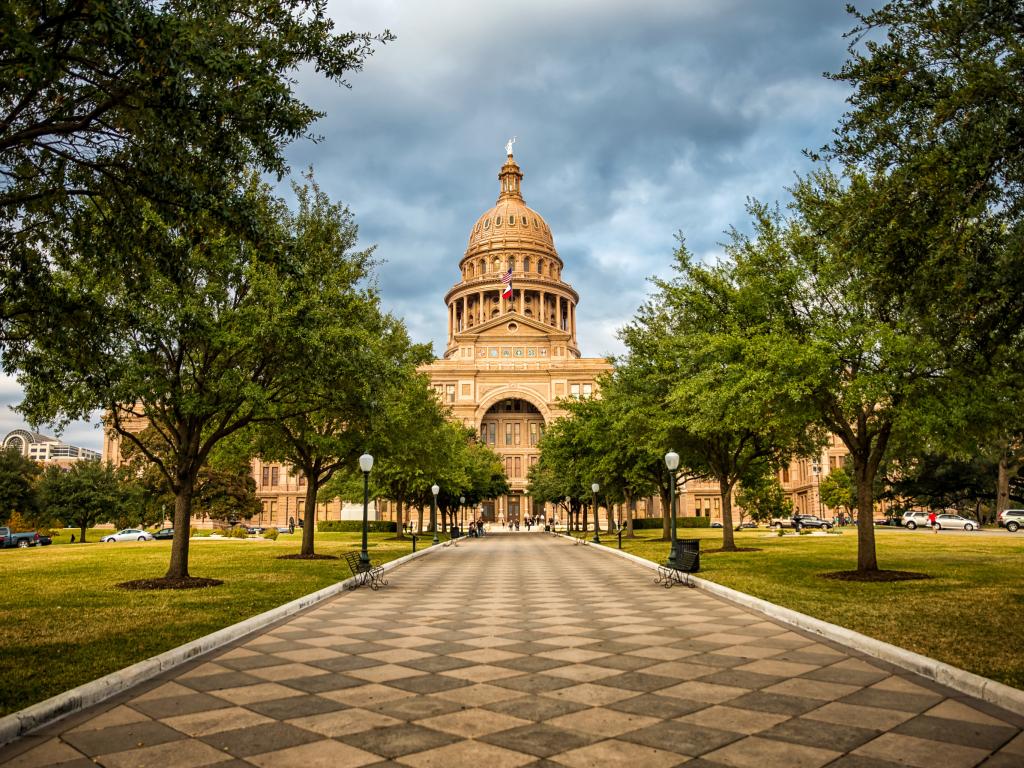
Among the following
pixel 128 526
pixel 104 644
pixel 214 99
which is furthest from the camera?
pixel 128 526

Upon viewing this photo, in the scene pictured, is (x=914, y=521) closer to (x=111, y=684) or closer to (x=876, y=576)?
(x=876, y=576)

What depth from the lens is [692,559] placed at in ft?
60.1

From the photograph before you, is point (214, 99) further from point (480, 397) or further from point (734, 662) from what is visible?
point (480, 397)

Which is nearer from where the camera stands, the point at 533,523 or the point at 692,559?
the point at 692,559

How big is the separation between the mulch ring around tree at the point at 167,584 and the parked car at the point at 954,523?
54.0 metres

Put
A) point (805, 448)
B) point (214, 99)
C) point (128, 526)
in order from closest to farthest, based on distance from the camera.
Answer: point (214, 99)
point (805, 448)
point (128, 526)

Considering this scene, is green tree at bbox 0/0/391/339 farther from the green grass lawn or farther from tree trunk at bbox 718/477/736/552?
tree trunk at bbox 718/477/736/552

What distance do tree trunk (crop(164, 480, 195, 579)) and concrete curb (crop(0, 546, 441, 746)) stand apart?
25.6 feet

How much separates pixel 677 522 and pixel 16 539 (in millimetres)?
60843

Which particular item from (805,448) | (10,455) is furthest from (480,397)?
(805,448)

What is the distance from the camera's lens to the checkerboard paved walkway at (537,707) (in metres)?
5.29

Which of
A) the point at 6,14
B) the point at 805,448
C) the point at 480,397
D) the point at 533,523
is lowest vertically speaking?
the point at 533,523

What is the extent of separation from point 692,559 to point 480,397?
8946cm

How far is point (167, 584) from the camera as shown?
698 inches
